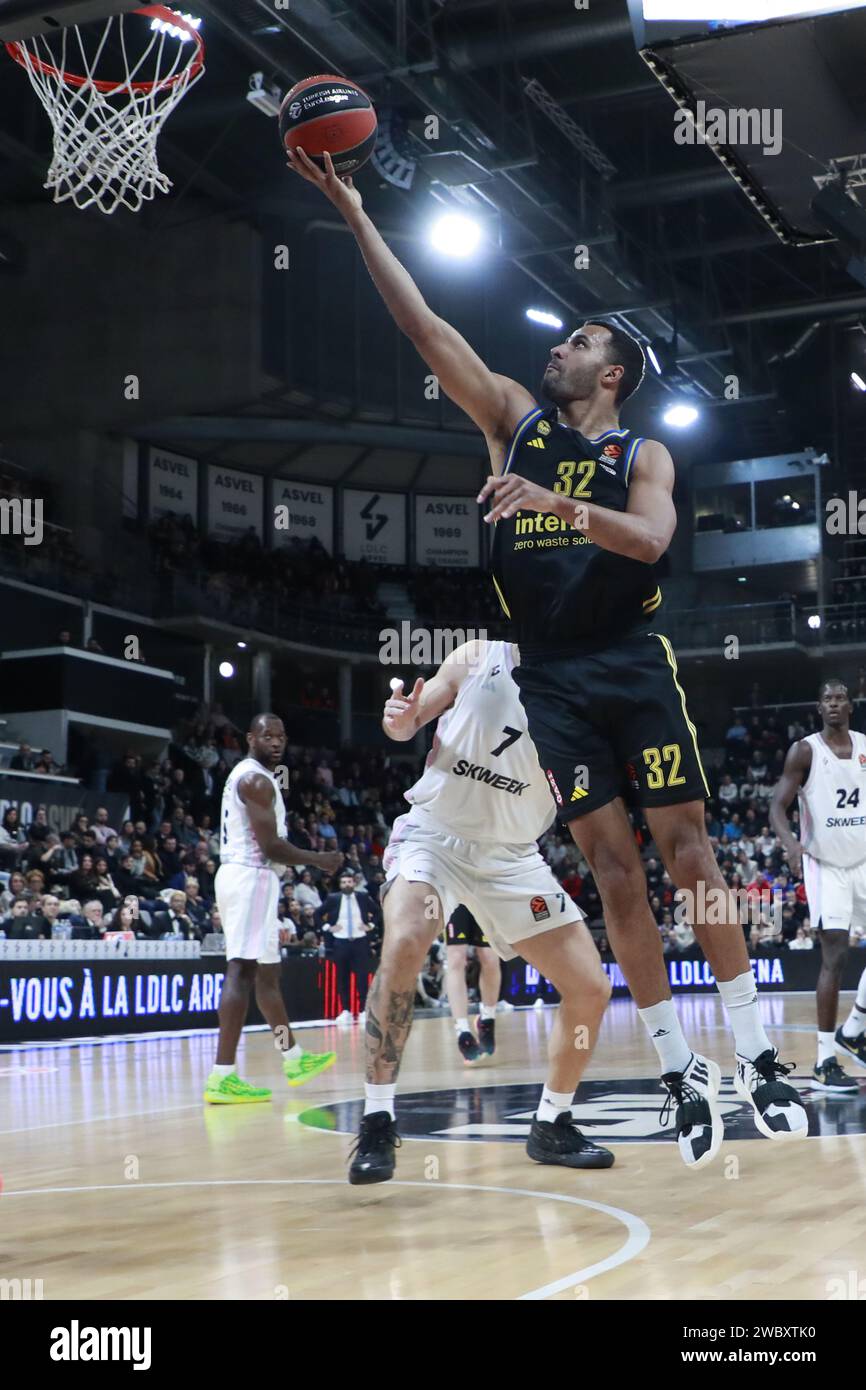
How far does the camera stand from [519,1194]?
4906 millimetres

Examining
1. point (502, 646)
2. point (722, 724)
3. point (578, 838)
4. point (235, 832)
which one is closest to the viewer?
point (578, 838)

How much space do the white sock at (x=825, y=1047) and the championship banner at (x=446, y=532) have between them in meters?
27.8

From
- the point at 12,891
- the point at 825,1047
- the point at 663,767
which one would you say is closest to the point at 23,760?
the point at 12,891

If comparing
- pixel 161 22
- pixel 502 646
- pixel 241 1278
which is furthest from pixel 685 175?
pixel 241 1278

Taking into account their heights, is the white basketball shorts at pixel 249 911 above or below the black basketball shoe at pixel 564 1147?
above

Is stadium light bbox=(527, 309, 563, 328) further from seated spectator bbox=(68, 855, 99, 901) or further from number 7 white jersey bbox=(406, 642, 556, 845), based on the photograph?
number 7 white jersey bbox=(406, 642, 556, 845)

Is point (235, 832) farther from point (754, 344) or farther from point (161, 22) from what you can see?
point (754, 344)

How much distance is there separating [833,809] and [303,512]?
26.4 m

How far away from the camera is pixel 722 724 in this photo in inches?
1417

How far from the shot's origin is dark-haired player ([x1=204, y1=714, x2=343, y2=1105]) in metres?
8.77

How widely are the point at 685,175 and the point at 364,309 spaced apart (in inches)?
291

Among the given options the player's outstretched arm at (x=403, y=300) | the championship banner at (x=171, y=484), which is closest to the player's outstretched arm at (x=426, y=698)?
the player's outstretched arm at (x=403, y=300)

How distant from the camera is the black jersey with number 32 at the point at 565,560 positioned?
14.7ft

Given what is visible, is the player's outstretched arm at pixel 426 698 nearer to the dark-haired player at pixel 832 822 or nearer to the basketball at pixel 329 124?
the basketball at pixel 329 124
